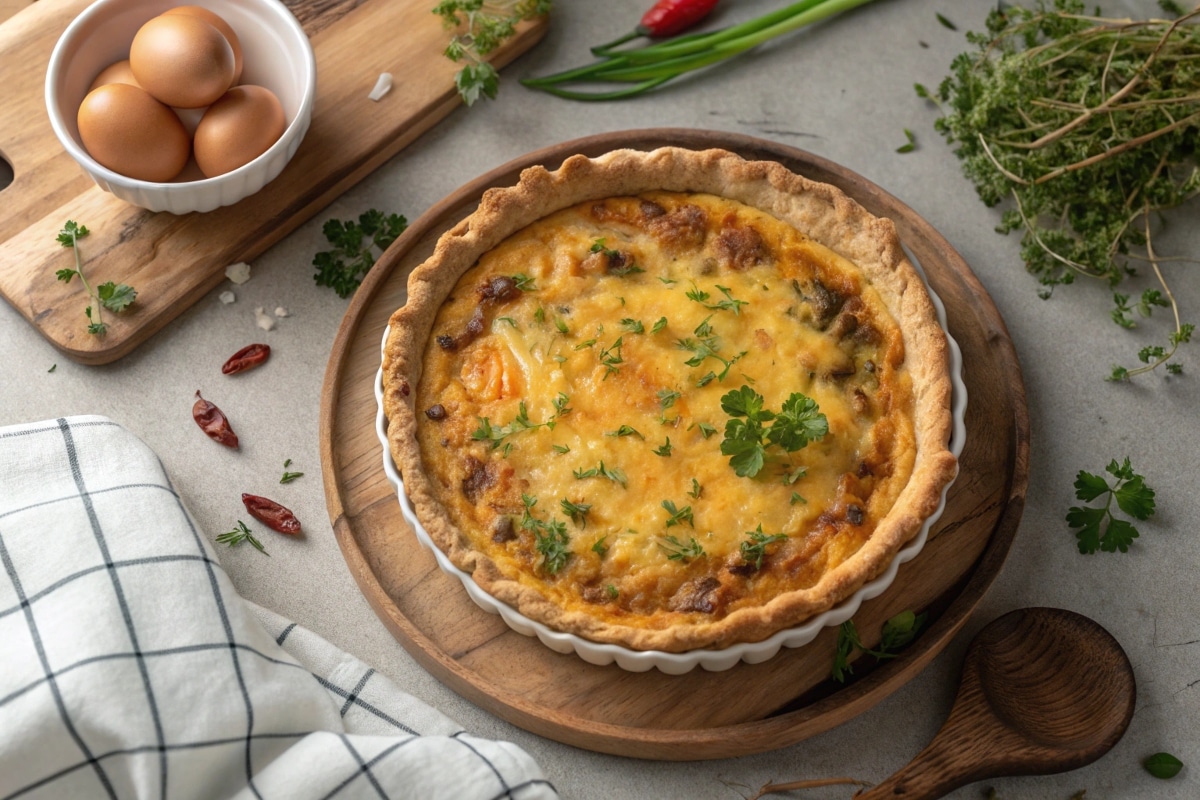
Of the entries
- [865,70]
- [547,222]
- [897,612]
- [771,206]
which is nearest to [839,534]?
[897,612]

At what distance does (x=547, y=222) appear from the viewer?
4.01 m

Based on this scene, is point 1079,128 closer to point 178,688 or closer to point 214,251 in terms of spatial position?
point 214,251

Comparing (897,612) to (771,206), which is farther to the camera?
(771,206)

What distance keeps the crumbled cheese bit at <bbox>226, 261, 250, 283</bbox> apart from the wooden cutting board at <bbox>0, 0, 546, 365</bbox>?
27 mm

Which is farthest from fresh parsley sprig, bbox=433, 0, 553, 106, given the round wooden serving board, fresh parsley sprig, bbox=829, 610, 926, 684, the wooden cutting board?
fresh parsley sprig, bbox=829, 610, 926, 684

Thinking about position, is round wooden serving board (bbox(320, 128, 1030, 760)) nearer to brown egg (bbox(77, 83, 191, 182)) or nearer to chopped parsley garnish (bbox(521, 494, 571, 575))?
chopped parsley garnish (bbox(521, 494, 571, 575))

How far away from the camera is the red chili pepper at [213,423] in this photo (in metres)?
4.07

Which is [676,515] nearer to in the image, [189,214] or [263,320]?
[263,320]

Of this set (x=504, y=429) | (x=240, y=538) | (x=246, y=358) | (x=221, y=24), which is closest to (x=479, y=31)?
(x=221, y=24)

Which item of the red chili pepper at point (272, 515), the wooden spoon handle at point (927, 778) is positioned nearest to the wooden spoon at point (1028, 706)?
the wooden spoon handle at point (927, 778)

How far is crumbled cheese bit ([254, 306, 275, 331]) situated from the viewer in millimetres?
4285

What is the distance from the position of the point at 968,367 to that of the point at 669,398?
3.89 feet

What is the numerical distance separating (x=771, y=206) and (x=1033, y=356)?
46.6 inches

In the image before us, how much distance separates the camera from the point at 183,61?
3928 mm
